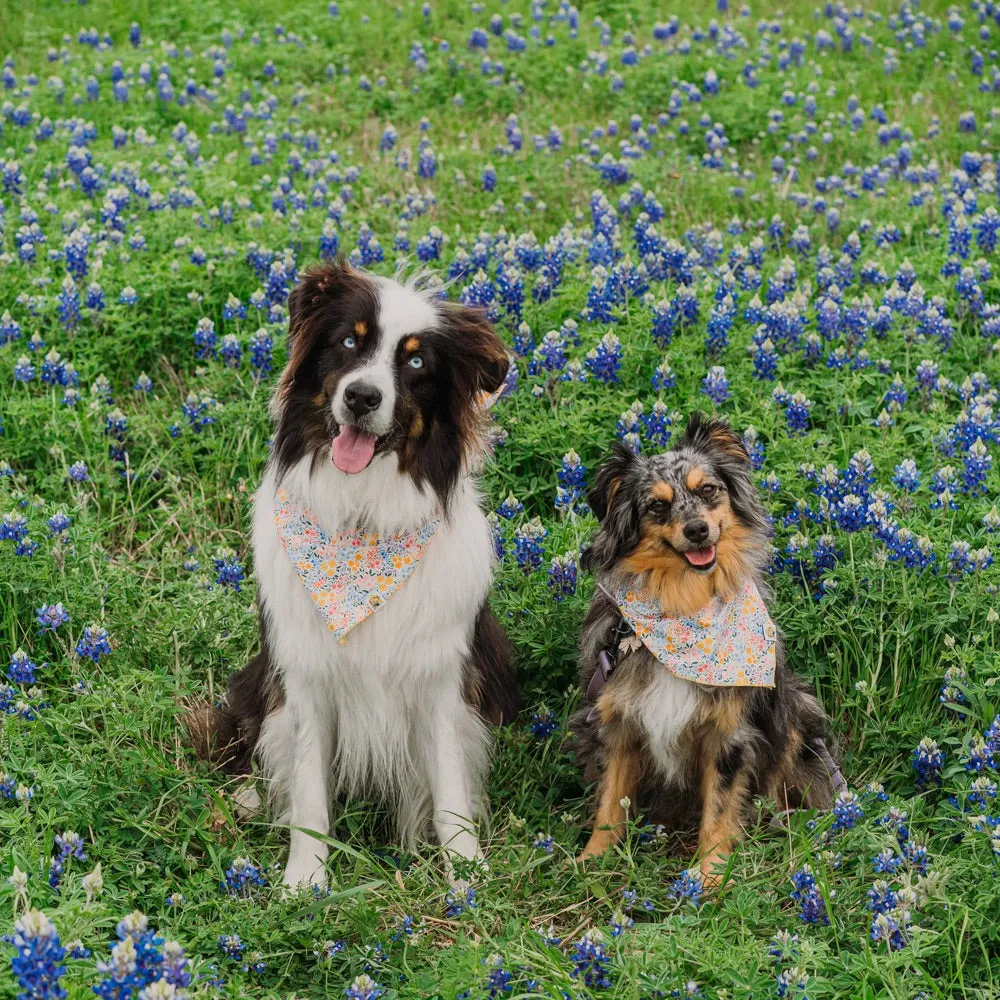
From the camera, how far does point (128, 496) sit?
612 cm

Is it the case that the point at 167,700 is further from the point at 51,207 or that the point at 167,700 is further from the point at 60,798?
the point at 51,207

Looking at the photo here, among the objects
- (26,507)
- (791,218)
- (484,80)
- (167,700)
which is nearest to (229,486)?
(26,507)

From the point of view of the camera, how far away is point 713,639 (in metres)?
4.43

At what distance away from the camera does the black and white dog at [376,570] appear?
4.21m

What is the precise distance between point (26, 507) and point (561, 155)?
4897 mm

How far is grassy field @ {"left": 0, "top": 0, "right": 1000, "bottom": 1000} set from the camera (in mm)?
3922

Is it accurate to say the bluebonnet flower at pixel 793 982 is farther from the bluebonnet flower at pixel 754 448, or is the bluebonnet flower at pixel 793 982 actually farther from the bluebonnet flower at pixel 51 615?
the bluebonnet flower at pixel 51 615

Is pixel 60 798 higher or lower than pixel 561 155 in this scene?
lower

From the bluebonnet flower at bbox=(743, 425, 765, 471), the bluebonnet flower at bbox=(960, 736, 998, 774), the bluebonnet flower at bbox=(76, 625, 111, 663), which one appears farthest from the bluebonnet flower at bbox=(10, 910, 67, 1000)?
the bluebonnet flower at bbox=(743, 425, 765, 471)

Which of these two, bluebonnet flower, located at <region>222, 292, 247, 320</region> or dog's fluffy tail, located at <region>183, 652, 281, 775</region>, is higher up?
bluebonnet flower, located at <region>222, 292, 247, 320</region>

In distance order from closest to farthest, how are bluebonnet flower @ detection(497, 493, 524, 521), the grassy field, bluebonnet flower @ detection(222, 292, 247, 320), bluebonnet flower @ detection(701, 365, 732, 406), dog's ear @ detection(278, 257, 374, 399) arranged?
the grassy field → dog's ear @ detection(278, 257, 374, 399) → bluebonnet flower @ detection(497, 493, 524, 521) → bluebonnet flower @ detection(701, 365, 732, 406) → bluebonnet flower @ detection(222, 292, 247, 320)

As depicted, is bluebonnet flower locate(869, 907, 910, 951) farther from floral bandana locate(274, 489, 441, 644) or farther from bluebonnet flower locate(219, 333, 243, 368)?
bluebonnet flower locate(219, 333, 243, 368)

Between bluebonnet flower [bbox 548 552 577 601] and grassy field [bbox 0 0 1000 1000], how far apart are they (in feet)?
0.04

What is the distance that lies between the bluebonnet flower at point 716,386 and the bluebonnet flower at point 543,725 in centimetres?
158
